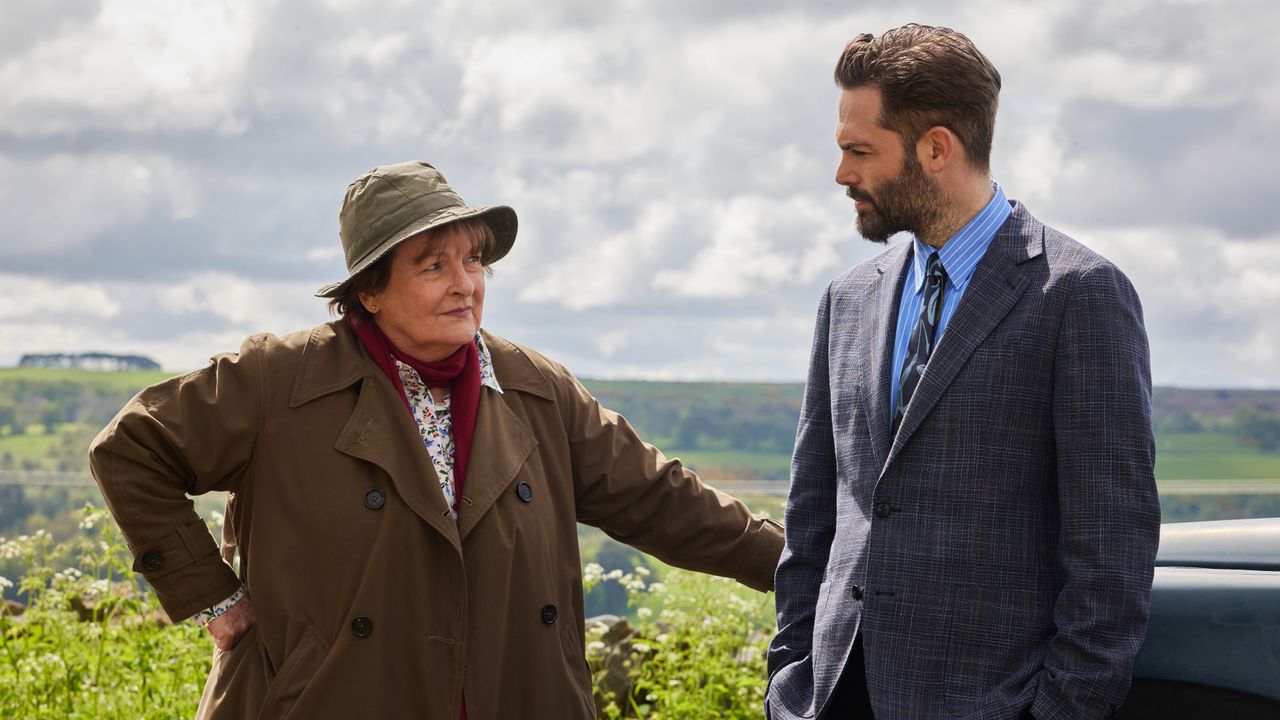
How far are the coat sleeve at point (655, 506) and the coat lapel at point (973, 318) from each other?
1.08m

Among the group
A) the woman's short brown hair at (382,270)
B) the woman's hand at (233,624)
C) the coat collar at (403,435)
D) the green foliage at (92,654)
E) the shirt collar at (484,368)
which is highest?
the woman's short brown hair at (382,270)

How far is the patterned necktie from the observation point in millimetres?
2584

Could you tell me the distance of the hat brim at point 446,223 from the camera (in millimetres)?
3180

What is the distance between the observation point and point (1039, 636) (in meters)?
2.44

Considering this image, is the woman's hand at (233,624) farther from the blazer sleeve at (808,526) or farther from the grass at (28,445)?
the grass at (28,445)

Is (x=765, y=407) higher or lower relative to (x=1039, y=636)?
higher

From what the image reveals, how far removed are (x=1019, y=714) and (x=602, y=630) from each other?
260 cm

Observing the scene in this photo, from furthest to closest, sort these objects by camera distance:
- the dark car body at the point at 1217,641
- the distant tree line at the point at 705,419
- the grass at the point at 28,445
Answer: the distant tree line at the point at 705,419, the grass at the point at 28,445, the dark car body at the point at 1217,641

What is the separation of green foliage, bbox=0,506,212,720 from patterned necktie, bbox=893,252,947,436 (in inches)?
128

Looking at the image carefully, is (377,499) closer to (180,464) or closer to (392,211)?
(180,464)

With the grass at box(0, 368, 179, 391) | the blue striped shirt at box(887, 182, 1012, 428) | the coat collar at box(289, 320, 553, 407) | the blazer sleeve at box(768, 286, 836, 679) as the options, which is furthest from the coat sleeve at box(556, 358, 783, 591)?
the grass at box(0, 368, 179, 391)

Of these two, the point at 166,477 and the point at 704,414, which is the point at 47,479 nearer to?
the point at 704,414

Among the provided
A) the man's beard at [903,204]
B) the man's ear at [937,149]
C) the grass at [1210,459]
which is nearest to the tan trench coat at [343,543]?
the man's beard at [903,204]

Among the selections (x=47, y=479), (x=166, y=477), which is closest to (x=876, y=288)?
(x=166, y=477)
